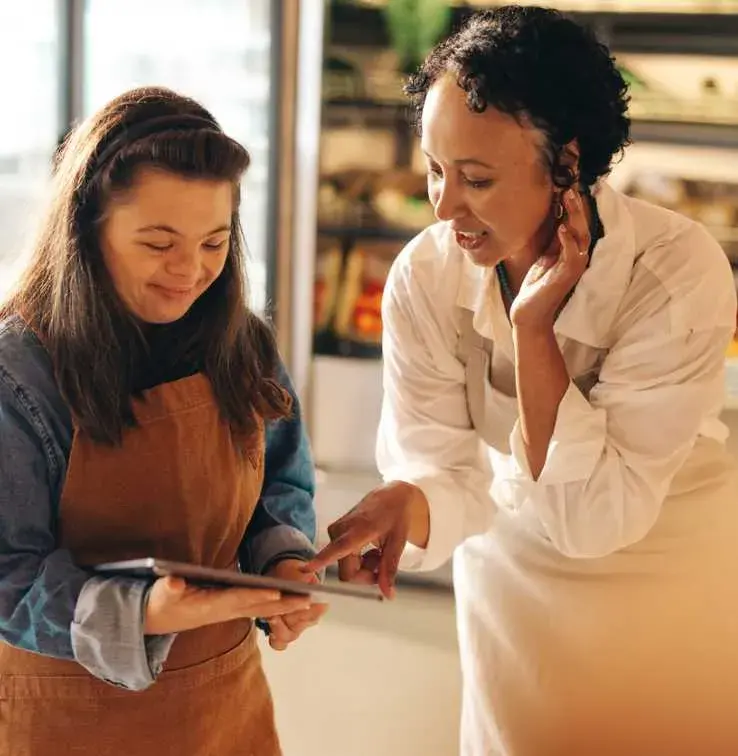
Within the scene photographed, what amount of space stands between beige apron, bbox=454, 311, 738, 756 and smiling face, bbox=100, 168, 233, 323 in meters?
0.43

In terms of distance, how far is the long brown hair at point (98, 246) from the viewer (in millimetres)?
1090

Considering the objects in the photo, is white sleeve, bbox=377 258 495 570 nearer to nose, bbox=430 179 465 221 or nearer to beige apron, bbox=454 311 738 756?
beige apron, bbox=454 311 738 756

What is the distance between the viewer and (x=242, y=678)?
1.25 m

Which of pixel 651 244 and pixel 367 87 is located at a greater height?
pixel 367 87

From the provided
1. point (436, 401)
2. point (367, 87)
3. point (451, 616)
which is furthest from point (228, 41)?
point (436, 401)

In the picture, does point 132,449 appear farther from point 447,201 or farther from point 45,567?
point 447,201

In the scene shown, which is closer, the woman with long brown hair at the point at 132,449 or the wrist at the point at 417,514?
the woman with long brown hair at the point at 132,449

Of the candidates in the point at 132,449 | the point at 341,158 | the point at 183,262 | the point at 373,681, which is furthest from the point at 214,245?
the point at 341,158

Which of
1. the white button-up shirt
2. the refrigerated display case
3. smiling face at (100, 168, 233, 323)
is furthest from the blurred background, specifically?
smiling face at (100, 168, 233, 323)

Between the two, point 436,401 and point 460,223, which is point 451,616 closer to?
point 436,401

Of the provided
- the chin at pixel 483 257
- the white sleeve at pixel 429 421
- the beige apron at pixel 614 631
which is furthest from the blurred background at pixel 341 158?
the chin at pixel 483 257

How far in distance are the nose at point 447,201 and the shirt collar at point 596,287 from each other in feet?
0.53

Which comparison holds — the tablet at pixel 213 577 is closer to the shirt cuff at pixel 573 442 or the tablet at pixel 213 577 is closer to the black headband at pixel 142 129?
the shirt cuff at pixel 573 442

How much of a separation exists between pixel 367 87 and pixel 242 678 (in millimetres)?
2126
